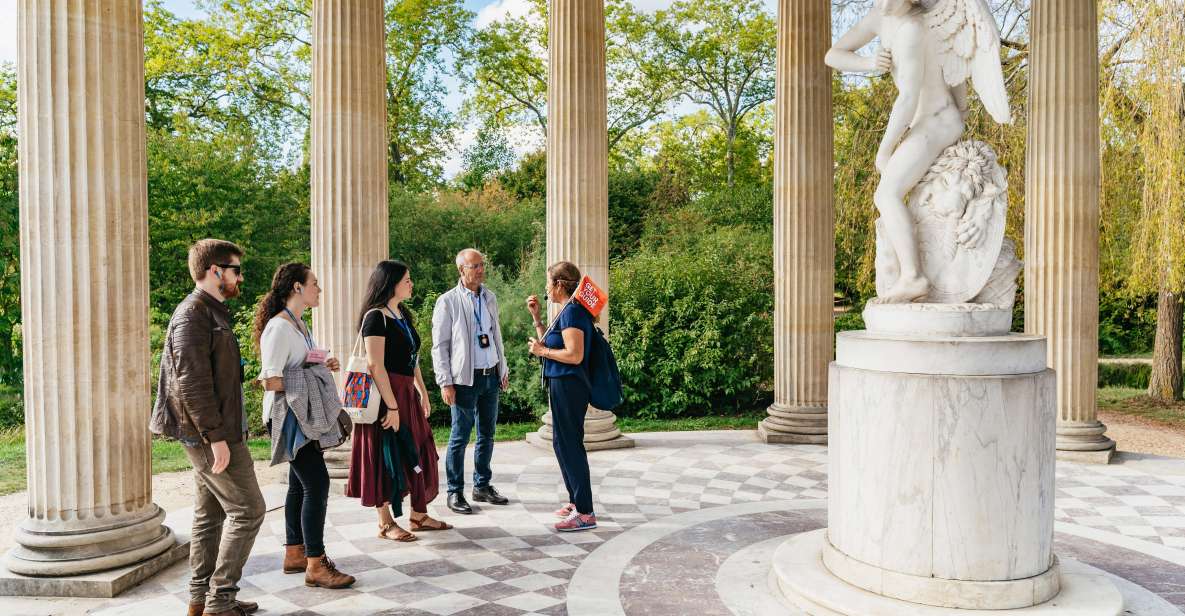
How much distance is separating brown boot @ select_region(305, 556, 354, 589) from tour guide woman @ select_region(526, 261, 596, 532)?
1984mm

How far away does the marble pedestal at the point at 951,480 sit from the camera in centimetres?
466

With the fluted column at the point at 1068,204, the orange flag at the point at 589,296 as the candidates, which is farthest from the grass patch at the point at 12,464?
the fluted column at the point at 1068,204

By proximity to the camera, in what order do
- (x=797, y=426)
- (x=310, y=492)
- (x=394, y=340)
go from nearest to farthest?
(x=310, y=492) → (x=394, y=340) → (x=797, y=426)

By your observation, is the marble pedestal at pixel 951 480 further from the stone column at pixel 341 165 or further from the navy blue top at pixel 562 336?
the stone column at pixel 341 165

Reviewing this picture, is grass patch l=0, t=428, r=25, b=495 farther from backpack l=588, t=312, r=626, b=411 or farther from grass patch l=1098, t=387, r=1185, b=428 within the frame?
grass patch l=1098, t=387, r=1185, b=428

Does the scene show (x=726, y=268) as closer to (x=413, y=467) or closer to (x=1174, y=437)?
(x=1174, y=437)

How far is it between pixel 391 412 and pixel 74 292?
7.72 ft

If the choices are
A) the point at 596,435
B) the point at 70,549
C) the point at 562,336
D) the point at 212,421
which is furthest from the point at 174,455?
→ the point at 212,421

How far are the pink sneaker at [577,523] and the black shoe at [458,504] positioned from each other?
41.3 inches

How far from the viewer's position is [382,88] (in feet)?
30.1

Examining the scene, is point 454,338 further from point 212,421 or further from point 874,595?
point 874,595

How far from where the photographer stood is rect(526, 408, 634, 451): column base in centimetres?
1066

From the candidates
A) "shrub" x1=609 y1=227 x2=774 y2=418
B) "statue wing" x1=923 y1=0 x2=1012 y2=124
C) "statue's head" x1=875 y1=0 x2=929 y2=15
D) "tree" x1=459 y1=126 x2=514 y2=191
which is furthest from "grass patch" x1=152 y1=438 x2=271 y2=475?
"tree" x1=459 y1=126 x2=514 y2=191

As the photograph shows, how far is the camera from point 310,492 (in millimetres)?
5371
